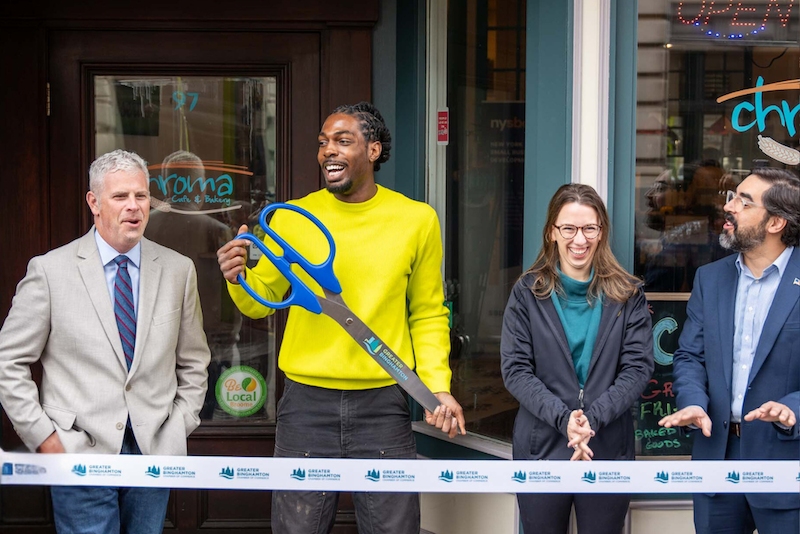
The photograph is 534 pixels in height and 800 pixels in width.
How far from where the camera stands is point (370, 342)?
2570mm

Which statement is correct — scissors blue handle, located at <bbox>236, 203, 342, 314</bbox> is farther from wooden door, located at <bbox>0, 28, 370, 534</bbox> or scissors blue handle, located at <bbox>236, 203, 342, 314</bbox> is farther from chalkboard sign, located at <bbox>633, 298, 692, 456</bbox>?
chalkboard sign, located at <bbox>633, 298, 692, 456</bbox>

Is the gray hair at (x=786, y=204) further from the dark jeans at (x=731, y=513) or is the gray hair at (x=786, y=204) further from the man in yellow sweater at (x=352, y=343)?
the man in yellow sweater at (x=352, y=343)

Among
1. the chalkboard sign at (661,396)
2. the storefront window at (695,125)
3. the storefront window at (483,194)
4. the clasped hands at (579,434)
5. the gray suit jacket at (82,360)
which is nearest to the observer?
the gray suit jacket at (82,360)

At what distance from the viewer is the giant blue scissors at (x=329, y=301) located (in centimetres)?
251

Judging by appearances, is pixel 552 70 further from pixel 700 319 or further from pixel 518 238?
pixel 700 319

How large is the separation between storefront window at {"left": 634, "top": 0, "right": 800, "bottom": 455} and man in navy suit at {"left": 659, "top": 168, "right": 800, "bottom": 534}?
20.4 inches

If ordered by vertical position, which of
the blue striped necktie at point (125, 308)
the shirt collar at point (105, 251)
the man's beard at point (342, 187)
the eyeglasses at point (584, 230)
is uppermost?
the man's beard at point (342, 187)

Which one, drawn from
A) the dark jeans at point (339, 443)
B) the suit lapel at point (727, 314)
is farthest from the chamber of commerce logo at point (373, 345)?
the suit lapel at point (727, 314)

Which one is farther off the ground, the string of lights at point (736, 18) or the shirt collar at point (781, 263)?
the string of lights at point (736, 18)

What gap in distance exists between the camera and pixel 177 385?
262 centimetres

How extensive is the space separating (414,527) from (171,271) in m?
1.21

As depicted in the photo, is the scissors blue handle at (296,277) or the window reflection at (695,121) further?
the window reflection at (695,121)

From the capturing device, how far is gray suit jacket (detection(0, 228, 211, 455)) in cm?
236

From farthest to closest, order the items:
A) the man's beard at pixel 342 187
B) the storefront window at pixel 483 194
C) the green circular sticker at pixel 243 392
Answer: the green circular sticker at pixel 243 392, the storefront window at pixel 483 194, the man's beard at pixel 342 187
